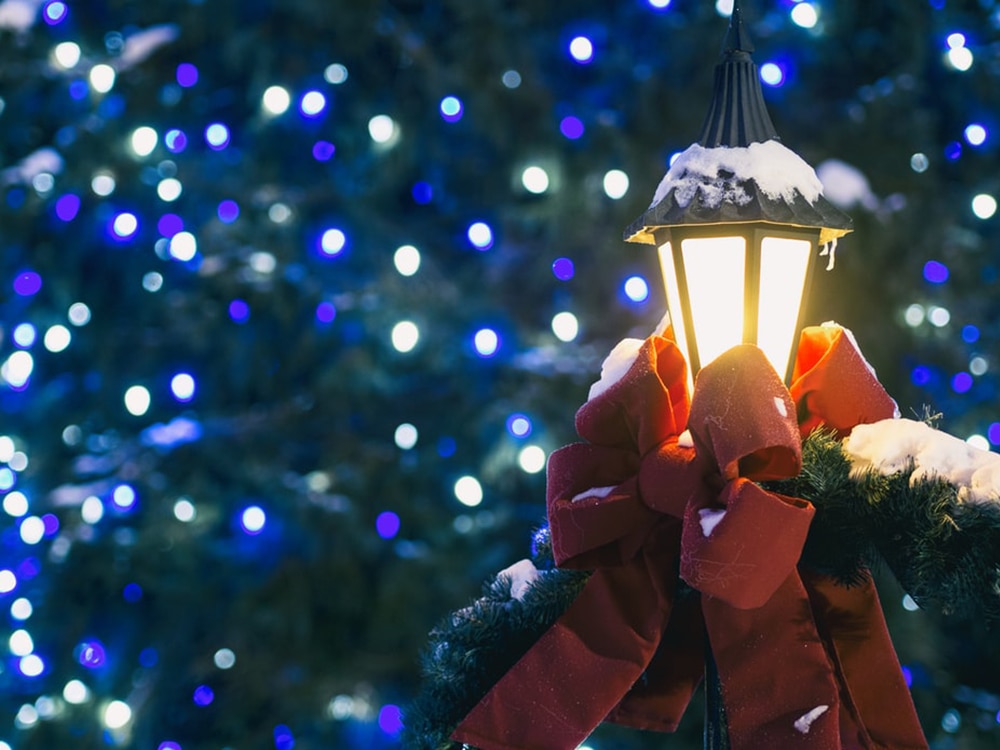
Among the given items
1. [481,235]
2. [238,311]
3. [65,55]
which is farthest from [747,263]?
[65,55]

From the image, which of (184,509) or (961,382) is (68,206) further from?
(961,382)

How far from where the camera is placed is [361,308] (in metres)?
2.42

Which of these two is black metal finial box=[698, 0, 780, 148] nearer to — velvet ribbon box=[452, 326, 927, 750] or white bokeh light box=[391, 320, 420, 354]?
velvet ribbon box=[452, 326, 927, 750]

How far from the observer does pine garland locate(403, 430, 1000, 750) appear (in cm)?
62

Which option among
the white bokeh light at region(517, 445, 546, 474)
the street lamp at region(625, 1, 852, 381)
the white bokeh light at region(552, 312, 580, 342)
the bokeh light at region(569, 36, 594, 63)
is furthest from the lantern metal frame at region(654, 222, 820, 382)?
the bokeh light at region(569, 36, 594, 63)

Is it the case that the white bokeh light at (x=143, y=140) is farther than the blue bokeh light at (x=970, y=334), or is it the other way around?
the white bokeh light at (x=143, y=140)

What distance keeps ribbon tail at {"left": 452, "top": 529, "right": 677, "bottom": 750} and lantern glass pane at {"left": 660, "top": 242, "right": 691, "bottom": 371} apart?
0.60 ft

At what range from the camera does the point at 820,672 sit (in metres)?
0.65

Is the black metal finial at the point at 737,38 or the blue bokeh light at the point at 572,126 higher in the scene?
the black metal finial at the point at 737,38

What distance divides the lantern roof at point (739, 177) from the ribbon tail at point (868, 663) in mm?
283

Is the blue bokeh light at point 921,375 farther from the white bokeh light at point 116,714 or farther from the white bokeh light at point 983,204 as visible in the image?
the white bokeh light at point 116,714

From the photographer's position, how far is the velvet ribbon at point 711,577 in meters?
0.63

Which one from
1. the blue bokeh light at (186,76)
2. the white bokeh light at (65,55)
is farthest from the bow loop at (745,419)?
the white bokeh light at (65,55)

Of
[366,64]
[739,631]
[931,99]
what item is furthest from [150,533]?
[931,99]
